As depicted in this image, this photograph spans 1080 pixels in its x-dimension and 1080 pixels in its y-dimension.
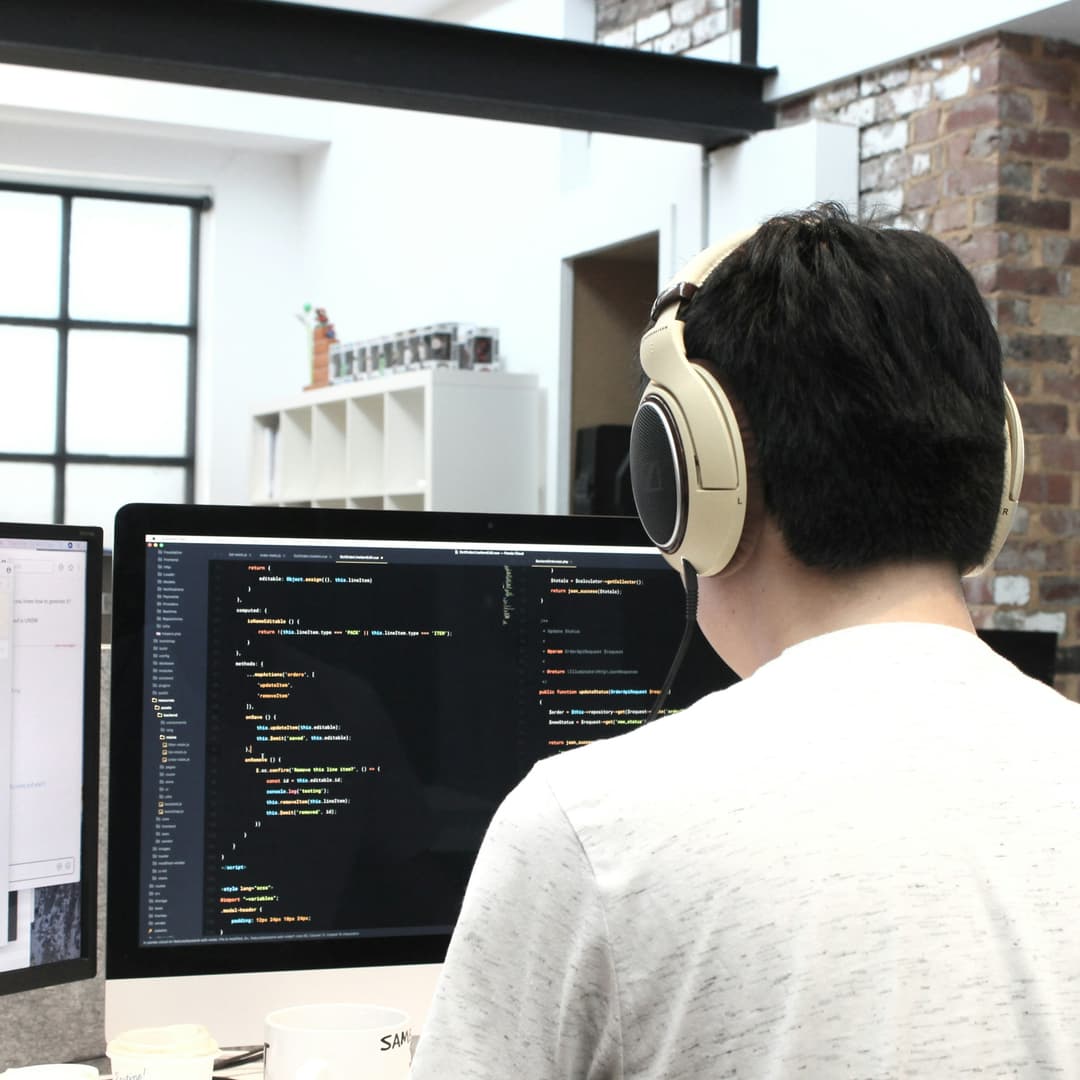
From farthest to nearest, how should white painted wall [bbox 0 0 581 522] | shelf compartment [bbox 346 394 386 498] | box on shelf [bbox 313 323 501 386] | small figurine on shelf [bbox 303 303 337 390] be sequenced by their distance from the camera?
small figurine on shelf [bbox 303 303 337 390]
shelf compartment [bbox 346 394 386 498]
white painted wall [bbox 0 0 581 522]
box on shelf [bbox 313 323 501 386]

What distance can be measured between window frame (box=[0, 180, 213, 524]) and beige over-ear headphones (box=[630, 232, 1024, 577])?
6.75 meters

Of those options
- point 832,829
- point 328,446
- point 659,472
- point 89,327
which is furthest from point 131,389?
point 832,829

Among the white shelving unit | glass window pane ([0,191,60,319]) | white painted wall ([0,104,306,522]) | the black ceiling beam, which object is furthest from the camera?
glass window pane ([0,191,60,319])

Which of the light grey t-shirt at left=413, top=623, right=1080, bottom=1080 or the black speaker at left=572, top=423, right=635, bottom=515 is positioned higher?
the black speaker at left=572, top=423, right=635, bottom=515

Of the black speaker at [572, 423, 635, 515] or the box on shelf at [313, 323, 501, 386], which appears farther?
the box on shelf at [313, 323, 501, 386]

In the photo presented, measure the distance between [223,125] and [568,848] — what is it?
22.6 feet

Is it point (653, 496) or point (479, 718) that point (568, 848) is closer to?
point (653, 496)

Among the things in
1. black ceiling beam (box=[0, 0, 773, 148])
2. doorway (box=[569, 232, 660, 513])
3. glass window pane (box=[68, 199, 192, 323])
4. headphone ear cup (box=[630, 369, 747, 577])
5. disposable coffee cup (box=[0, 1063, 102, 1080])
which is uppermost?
glass window pane (box=[68, 199, 192, 323])

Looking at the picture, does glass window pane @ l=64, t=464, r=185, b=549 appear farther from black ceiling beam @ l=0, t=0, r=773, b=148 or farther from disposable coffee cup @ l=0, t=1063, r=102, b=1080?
disposable coffee cup @ l=0, t=1063, r=102, b=1080

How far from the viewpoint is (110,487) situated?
737 centimetres

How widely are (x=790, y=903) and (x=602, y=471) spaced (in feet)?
13.6

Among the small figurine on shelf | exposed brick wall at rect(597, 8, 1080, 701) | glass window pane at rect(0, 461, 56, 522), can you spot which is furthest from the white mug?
glass window pane at rect(0, 461, 56, 522)

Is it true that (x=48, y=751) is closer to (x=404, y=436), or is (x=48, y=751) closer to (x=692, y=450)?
(x=692, y=450)

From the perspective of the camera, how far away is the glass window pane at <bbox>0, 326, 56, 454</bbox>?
23.7 ft
